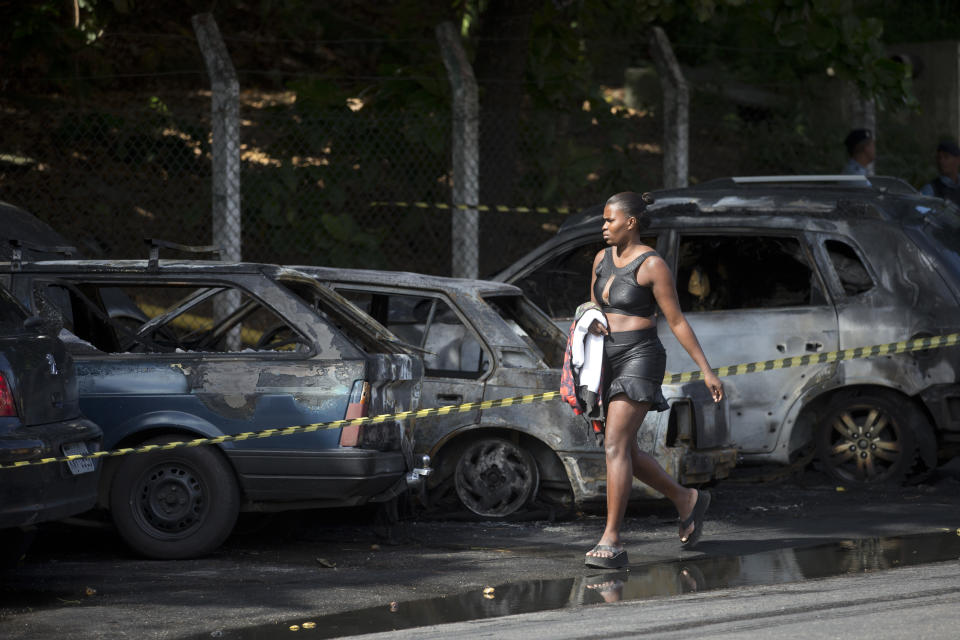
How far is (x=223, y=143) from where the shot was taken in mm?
11992

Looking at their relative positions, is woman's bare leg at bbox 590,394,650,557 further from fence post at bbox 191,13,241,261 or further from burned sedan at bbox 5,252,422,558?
fence post at bbox 191,13,241,261

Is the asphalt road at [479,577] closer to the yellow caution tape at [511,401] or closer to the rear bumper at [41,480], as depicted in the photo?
the rear bumper at [41,480]

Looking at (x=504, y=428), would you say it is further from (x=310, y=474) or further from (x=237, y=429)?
A: (x=237, y=429)

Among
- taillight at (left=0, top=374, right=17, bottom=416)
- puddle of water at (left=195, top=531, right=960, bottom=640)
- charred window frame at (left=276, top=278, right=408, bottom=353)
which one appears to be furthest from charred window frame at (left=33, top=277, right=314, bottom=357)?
puddle of water at (left=195, top=531, right=960, bottom=640)

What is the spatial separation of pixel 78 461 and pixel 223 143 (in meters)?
5.51

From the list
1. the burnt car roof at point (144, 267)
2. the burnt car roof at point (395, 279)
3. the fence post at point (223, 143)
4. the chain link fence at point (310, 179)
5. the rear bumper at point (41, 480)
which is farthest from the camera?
the chain link fence at point (310, 179)

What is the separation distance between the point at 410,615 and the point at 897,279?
476cm

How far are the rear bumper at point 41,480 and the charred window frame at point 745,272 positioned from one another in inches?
180

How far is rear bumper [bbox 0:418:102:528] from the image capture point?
A: 21.1 feet

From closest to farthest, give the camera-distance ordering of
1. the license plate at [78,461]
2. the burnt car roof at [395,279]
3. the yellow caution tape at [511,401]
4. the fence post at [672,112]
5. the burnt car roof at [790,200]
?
the license plate at [78,461] < the yellow caution tape at [511,401] < the burnt car roof at [395,279] < the burnt car roof at [790,200] < the fence post at [672,112]

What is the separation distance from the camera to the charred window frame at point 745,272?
9.96m

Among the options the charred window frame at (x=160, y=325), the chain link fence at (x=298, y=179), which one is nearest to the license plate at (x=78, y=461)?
the charred window frame at (x=160, y=325)

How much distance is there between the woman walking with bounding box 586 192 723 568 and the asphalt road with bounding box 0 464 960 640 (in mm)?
590

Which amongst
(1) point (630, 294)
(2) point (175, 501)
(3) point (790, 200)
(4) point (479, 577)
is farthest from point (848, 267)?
(2) point (175, 501)
